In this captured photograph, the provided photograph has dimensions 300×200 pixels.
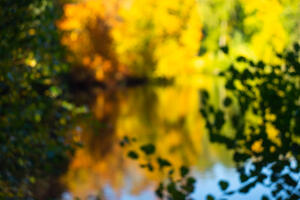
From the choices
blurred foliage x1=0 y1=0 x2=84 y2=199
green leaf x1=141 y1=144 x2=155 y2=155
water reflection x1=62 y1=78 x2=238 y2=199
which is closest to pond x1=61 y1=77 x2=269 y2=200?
water reflection x1=62 y1=78 x2=238 y2=199

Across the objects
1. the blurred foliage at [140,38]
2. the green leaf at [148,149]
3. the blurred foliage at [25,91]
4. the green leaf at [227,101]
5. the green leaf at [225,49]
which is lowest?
the green leaf at [148,149]

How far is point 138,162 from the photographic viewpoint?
9211 mm

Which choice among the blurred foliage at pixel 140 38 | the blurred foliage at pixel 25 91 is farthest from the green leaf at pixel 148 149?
the blurred foliage at pixel 140 38

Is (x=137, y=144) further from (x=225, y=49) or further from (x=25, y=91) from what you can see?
A: (x=225, y=49)

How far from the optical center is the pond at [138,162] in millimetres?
7383

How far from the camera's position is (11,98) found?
2422 mm

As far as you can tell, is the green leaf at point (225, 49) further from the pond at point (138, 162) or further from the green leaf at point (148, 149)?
the pond at point (138, 162)

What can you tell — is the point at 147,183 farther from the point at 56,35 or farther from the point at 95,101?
the point at 95,101

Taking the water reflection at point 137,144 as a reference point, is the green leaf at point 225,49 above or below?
below

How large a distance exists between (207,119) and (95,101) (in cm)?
1657

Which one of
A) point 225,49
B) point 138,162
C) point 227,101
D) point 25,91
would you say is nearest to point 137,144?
point 138,162

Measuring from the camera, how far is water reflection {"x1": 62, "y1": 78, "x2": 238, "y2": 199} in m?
7.88

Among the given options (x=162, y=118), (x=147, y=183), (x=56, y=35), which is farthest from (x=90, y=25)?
(x=56, y=35)

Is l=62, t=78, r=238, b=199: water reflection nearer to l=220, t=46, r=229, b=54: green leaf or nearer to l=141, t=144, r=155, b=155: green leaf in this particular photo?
l=141, t=144, r=155, b=155: green leaf
